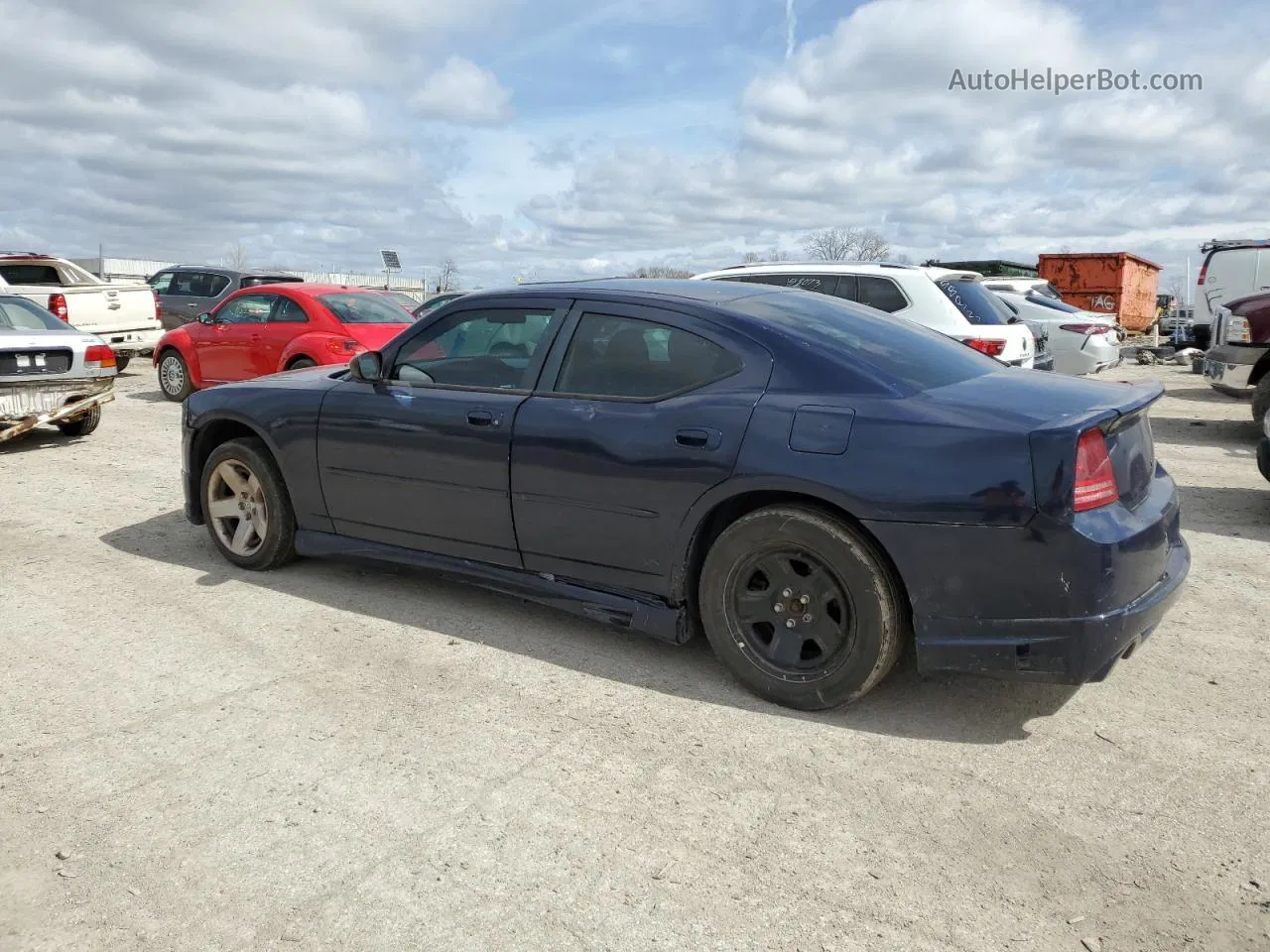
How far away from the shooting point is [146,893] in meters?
2.74

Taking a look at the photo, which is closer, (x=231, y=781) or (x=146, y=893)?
(x=146, y=893)

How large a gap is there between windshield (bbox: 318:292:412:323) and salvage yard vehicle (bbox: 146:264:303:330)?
25.5 ft

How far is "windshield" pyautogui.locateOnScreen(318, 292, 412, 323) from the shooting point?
460 inches

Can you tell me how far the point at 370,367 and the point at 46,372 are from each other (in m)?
6.00

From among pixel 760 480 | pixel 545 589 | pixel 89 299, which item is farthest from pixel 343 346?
pixel 760 480

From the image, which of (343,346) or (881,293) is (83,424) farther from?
(881,293)

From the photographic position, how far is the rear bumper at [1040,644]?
11.1 ft

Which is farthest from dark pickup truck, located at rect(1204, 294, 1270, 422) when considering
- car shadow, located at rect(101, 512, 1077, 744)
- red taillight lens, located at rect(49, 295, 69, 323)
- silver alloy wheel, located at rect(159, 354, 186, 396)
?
red taillight lens, located at rect(49, 295, 69, 323)

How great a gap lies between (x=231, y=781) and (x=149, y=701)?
0.83m

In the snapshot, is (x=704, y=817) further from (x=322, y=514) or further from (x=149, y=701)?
(x=322, y=514)

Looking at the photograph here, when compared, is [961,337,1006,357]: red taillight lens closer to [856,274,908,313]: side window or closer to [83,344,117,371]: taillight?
[856,274,908,313]: side window

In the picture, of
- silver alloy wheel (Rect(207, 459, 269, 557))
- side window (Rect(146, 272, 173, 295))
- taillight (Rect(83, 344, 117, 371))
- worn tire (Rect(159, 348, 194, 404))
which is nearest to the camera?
silver alloy wheel (Rect(207, 459, 269, 557))

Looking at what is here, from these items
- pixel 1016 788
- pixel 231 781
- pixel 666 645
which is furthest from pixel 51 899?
pixel 1016 788

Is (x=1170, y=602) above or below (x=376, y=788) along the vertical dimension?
above
